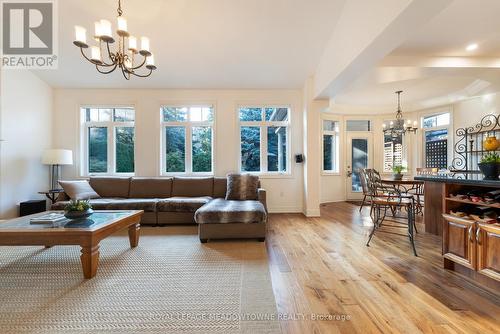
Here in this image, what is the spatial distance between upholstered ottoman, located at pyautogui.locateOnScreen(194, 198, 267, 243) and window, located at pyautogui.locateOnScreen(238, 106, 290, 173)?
7.23ft

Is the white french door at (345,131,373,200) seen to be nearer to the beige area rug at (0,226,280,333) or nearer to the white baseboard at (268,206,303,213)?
the white baseboard at (268,206,303,213)

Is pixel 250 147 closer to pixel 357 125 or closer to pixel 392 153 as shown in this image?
pixel 357 125

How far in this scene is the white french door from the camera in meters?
6.66

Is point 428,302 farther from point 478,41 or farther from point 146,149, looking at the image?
point 146,149

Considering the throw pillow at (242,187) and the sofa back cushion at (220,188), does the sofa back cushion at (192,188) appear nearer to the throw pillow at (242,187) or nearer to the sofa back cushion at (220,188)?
the sofa back cushion at (220,188)

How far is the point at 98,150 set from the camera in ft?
16.9

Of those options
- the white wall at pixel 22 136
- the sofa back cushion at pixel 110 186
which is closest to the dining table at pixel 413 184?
the sofa back cushion at pixel 110 186

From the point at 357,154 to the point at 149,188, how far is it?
19.1 ft

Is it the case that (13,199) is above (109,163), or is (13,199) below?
below

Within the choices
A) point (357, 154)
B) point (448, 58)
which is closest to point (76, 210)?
point (448, 58)

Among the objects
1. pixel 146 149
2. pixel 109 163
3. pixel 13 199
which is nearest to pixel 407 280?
pixel 146 149

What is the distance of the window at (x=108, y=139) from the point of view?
5113 millimetres

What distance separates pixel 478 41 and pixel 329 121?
3.57 m

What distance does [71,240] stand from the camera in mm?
2074
